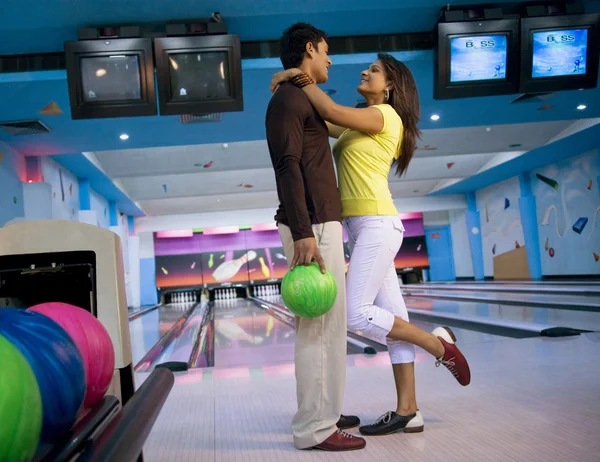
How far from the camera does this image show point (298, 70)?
188 cm

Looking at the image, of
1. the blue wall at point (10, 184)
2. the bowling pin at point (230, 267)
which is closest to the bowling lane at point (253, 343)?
the blue wall at point (10, 184)

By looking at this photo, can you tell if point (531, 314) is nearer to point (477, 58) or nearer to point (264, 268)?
point (477, 58)

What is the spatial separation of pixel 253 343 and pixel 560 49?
11.2 ft

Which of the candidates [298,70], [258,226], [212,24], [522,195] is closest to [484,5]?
[212,24]

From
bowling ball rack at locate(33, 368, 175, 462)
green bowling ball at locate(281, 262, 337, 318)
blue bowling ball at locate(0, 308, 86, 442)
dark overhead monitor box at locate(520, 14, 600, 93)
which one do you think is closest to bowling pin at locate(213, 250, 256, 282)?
dark overhead monitor box at locate(520, 14, 600, 93)

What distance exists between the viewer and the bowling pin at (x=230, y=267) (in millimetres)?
15594

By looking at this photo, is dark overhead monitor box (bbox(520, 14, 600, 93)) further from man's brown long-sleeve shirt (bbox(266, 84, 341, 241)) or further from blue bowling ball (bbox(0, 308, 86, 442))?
blue bowling ball (bbox(0, 308, 86, 442))

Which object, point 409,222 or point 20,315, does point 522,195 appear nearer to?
point 409,222

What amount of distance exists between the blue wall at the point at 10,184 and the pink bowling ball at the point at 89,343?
5.86 meters

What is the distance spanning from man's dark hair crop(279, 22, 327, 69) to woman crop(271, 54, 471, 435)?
0.08 m

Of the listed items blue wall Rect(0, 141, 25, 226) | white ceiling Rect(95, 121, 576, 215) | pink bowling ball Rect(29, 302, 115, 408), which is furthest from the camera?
white ceiling Rect(95, 121, 576, 215)

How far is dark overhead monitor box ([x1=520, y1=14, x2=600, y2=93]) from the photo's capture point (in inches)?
183

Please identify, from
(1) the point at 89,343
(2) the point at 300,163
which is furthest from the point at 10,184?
(1) the point at 89,343

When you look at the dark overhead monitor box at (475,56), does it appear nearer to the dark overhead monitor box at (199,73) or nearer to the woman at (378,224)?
the dark overhead monitor box at (199,73)
